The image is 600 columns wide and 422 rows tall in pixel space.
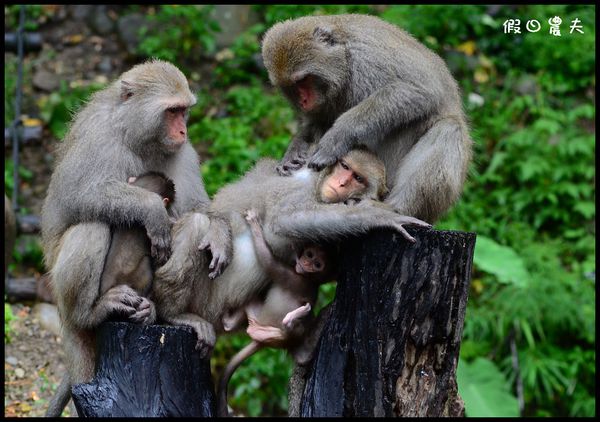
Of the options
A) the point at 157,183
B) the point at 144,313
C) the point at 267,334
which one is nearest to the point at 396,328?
the point at 267,334

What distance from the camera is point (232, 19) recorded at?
547 inches

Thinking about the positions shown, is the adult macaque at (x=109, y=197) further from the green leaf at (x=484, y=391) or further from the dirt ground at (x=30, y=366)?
the green leaf at (x=484, y=391)

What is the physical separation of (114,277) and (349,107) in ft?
6.77

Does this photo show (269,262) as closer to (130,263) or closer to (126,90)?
(130,263)

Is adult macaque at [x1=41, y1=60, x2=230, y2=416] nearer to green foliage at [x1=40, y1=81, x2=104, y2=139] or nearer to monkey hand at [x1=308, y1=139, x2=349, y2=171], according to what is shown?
monkey hand at [x1=308, y1=139, x2=349, y2=171]

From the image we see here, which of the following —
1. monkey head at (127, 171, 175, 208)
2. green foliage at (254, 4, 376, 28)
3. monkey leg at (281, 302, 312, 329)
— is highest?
green foliage at (254, 4, 376, 28)

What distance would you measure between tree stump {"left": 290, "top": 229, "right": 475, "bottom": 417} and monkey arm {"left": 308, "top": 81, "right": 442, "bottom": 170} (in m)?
0.68

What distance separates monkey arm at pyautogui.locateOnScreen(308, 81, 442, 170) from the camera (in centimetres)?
562

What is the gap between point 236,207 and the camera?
18.8 ft

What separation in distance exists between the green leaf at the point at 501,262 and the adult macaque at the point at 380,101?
15.0 feet

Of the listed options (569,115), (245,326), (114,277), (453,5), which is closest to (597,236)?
(569,115)

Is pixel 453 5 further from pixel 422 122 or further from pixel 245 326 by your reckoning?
pixel 245 326

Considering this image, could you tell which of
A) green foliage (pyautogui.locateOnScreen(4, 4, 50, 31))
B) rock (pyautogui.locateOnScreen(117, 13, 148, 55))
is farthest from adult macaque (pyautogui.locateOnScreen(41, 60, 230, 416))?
green foliage (pyautogui.locateOnScreen(4, 4, 50, 31))

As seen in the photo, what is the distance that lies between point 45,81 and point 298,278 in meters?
8.77
